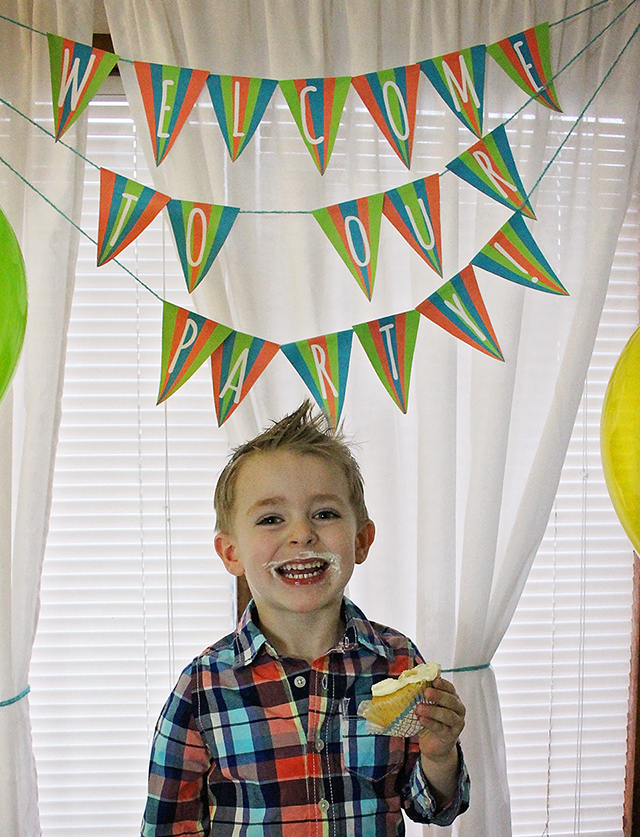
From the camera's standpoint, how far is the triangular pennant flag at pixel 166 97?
1645 millimetres

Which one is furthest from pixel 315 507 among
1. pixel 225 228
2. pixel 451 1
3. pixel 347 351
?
pixel 451 1

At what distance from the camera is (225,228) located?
169cm

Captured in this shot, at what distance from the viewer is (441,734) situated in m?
1.30

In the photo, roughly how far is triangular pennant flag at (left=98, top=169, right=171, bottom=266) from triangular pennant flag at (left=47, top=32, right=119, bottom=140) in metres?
0.15

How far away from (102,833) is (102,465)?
0.90 metres

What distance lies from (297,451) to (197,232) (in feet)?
1.74

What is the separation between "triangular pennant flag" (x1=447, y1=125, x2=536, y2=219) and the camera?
1.67 m

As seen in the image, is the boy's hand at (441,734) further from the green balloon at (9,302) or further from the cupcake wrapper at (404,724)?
the green balloon at (9,302)

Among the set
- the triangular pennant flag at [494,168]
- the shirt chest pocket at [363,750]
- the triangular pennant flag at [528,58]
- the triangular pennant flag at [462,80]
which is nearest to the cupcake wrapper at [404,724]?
the shirt chest pocket at [363,750]

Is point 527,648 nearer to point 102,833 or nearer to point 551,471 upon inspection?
point 551,471

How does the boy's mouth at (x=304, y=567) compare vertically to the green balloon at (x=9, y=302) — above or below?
below

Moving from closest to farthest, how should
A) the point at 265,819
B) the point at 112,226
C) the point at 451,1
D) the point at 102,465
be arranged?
1. the point at 265,819
2. the point at 112,226
3. the point at 451,1
4. the point at 102,465

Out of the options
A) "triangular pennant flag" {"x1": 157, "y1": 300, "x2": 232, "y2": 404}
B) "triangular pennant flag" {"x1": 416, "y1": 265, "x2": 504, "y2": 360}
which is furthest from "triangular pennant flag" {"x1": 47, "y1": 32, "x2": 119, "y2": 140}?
"triangular pennant flag" {"x1": 416, "y1": 265, "x2": 504, "y2": 360}

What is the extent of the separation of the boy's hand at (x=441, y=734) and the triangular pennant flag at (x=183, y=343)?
2.57 ft
